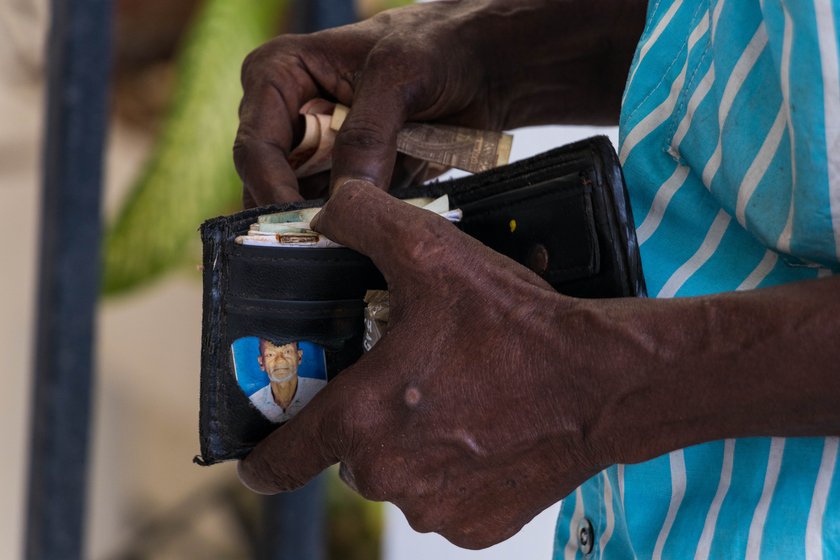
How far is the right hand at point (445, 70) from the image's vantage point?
0.70 metres

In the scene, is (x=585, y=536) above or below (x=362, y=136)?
below

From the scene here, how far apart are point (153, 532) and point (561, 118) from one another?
1569 mm

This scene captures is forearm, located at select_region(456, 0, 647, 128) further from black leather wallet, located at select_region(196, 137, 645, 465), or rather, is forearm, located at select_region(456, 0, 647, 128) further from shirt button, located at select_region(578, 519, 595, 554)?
shirt button, located at select_region(578, 519, 595, 554)

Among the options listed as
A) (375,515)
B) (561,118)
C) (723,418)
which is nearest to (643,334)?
(723,418)

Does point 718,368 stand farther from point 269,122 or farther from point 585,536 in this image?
point 269,122

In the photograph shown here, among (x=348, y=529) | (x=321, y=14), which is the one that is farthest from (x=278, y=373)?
(x=348, y=529)

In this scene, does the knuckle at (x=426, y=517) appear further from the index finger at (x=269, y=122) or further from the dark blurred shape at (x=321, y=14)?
the dark blurred shape at (x=321, y=14)

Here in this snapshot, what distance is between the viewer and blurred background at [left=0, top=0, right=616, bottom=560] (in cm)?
173

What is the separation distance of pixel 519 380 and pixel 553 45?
380mm

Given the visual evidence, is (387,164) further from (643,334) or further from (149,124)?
(149,124)

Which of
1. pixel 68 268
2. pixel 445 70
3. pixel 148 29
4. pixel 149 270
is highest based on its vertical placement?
pixel 148 29

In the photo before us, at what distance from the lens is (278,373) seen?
56 cm

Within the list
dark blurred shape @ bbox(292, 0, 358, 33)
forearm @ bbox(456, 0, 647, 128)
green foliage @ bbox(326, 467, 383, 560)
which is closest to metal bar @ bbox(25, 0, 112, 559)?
dark blurred shape @ bbox(292, 0, 358, 33)

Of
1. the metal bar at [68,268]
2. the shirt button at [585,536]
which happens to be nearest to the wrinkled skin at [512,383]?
the shirt button at [585,536]
